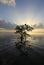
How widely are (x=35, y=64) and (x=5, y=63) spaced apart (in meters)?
9.64

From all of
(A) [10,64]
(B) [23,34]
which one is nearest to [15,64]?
(A) [10,64]

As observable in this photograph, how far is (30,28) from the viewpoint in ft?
224

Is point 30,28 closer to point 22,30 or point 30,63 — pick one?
point 22,30

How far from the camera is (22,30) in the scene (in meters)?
66.9

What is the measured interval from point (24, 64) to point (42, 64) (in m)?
5.80

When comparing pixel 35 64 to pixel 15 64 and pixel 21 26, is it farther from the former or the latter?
pixel 21 26

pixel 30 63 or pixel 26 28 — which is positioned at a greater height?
pixel 26 28

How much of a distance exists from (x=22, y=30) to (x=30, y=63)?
125ft

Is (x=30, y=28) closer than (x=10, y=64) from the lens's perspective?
No

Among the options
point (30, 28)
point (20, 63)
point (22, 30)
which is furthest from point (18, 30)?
point (20, 63)

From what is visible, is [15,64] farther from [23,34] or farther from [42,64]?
[23,34]

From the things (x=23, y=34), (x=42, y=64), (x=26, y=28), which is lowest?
(x=42, y=64)

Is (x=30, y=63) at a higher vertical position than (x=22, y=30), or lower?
lower

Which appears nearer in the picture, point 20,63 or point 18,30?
point 20,63
